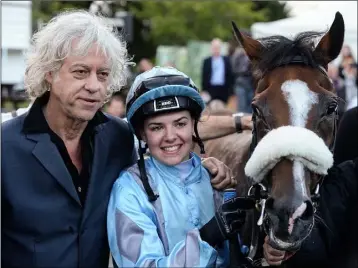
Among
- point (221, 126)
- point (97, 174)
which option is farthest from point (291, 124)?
point (221, 126)

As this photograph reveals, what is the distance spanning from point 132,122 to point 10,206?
70 centimetres

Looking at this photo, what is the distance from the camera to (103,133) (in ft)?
11.3

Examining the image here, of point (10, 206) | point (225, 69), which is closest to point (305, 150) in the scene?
point (10, 206)

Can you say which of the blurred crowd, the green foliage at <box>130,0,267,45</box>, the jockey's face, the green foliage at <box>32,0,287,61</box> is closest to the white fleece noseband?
the jockey's face

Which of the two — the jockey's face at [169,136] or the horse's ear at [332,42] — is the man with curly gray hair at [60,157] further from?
the horse's ear at [332,42]

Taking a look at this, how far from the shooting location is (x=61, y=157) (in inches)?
126

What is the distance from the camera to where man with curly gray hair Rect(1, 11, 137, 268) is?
3.10 metres

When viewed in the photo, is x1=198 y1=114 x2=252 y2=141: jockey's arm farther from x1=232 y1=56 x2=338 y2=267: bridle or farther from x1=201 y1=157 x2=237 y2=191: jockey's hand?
x1=201 y1=157 x2=237 y2=191: jockey's hand

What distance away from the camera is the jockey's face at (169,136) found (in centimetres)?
327

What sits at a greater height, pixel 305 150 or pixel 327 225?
pixel 305 150

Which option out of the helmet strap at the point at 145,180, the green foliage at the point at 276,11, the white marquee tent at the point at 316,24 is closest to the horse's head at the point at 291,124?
the helmet strap at the point at 145,180

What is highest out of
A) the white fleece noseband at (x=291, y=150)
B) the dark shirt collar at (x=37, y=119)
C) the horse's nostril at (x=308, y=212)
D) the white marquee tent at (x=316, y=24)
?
the white marquee tent at (x=316, y=24)

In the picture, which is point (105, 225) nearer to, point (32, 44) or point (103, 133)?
point (103, 133)

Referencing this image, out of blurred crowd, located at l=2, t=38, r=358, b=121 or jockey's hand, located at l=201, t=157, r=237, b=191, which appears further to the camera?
blurred crowd, located at l=2, t=38, r=358, b=121
